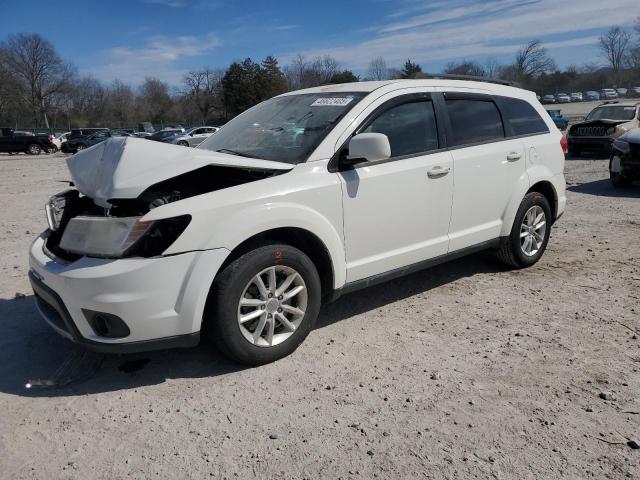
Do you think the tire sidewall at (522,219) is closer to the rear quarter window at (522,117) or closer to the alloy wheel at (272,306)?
the rear quarter window at (522,117)

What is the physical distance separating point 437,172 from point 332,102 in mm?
986

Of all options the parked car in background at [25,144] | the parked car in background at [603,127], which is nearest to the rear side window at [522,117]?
the parked car in background at [603,127]

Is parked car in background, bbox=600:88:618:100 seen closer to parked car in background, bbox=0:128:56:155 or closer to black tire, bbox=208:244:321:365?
parked car in background, bbox=0:128:56:155

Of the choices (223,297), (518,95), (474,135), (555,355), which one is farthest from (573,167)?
(223,297)

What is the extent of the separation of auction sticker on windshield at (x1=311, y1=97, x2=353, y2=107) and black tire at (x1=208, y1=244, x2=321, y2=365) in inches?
48.8

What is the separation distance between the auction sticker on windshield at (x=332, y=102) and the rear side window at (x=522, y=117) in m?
1.83

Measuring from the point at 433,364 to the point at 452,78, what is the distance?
2.67 metres

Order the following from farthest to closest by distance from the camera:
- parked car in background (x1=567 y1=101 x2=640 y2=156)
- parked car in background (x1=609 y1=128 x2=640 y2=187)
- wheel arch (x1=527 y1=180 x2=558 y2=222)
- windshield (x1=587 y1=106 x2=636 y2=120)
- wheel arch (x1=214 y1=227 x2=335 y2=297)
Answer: windshield (x1=587 y1=106 x2=636 y2=120) < parked car in background (x1=567 y1=101 x2=640 y2=156) < parked car in background (x1=609 y1=128 x2=640 y2=187) < wheel arch (x1=527 y1=180 x2=558 y2=222) < wheel arch (x1=214 y1=227 x2=335 y2=297)

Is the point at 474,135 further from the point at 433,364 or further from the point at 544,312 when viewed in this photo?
the point at 433,364

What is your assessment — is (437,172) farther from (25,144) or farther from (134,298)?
(25,144)

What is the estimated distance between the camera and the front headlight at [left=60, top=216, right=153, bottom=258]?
2.90 meters

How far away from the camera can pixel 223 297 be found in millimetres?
3072

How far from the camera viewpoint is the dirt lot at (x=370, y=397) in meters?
2.47

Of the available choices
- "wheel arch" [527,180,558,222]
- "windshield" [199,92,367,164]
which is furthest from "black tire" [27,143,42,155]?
"wheel arch" [527,180,558,222]
